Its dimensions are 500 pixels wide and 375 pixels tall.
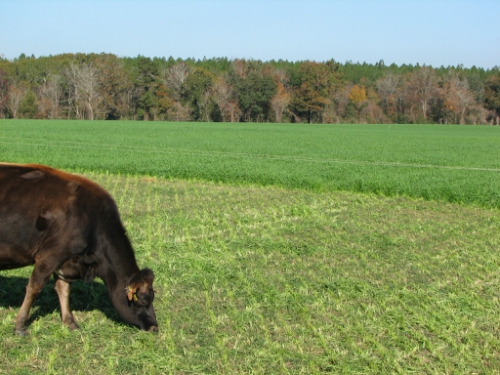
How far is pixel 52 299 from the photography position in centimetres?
756

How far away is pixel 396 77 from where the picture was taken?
137m

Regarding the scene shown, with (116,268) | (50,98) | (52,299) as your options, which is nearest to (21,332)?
(52,299)

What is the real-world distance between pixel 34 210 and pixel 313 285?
415 centimetres

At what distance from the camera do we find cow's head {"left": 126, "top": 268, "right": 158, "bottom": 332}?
242 inches

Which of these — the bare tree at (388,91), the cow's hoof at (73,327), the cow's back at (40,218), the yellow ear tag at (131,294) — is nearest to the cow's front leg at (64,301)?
the cow's hoof at (73,327)

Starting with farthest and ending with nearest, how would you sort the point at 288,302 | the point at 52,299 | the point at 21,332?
the point at 288,302 < the point at 52,299 < the point at 21,332

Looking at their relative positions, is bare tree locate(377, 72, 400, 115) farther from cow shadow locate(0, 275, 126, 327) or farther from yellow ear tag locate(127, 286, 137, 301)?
yellow ear tag locate(127, 286, 137, 301)

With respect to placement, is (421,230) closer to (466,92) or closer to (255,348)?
(255,348)

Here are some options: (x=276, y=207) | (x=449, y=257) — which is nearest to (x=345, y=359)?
(x=449, y=257)

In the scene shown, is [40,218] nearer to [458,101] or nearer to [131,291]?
[131,291]

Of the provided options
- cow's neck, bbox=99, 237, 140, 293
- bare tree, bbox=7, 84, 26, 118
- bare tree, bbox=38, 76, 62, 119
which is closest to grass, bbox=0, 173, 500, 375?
cow's neck, bbox=99, 237, 140, 293

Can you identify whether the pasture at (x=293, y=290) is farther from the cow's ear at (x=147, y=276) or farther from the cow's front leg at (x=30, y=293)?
the cow's ear at (x=147, y=276)

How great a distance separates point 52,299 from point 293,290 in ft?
10.6

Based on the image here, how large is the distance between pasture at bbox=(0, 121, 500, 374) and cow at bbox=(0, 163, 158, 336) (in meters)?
0.54
